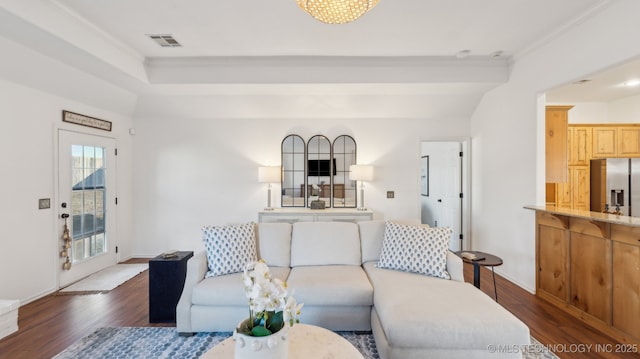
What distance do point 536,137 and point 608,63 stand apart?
0.92m

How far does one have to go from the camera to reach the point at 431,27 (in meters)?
2.81

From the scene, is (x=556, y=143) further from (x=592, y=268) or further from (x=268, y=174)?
(x=268, y=174)

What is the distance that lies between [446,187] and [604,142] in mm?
2224

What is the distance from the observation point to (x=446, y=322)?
1.76m

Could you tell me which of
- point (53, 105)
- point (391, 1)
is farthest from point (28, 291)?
Answer: point (391, 1)

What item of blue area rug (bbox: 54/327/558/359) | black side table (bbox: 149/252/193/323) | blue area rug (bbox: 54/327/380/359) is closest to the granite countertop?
blue area rug (bbox: 54/327/558/359)

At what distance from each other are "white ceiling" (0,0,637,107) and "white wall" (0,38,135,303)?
12.0 inches

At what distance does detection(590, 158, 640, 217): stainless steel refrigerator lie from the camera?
3.90m

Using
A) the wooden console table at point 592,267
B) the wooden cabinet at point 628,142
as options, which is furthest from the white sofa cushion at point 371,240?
the wooden cabinet at point 628,142

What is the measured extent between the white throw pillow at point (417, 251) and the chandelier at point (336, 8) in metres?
1.89

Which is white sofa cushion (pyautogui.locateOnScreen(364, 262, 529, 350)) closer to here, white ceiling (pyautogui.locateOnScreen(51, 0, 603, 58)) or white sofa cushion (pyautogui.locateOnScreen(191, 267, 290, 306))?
white sofa cushion (pyautogui.locateOnScreen(191, 267, 290, 306))

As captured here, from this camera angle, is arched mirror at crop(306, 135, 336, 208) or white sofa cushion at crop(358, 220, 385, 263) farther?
arched mirror at crop(306, 135, 336, 208)

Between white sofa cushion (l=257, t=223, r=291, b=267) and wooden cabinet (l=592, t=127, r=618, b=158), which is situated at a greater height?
wooden cabinet (l=592, t=127, r=618, b=158)

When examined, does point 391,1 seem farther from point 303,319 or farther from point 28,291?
point 28,291
